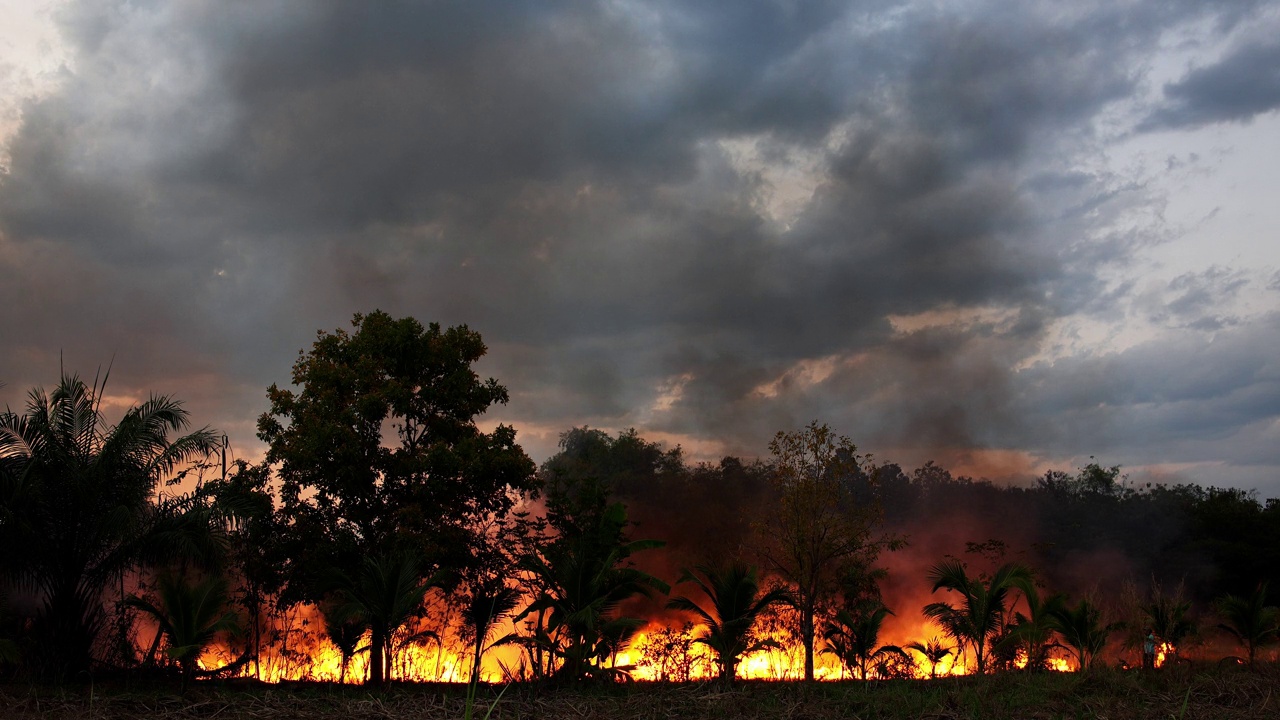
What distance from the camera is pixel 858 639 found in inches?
1000

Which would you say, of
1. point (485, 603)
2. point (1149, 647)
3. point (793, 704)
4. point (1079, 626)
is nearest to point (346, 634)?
point (485, 603)

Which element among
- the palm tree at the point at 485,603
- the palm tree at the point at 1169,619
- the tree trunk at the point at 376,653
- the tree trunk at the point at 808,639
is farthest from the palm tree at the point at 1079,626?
the tree trunk at the point at 376,653

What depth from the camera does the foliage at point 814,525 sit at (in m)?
26.9

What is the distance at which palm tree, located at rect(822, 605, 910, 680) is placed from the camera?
81.4 feet

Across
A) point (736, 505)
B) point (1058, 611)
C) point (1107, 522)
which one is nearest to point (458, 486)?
point (1058, 611)

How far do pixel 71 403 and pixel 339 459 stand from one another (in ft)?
18.9

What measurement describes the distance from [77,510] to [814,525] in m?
19.2

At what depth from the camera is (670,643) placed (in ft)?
82.9

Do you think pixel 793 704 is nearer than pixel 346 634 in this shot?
Yes

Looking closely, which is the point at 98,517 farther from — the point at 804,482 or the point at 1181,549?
the point at 1181,549

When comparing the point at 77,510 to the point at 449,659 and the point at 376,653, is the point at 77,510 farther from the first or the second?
the point at 449,659

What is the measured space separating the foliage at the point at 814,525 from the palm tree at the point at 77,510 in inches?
645

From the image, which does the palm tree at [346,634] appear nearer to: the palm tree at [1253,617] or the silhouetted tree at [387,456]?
the silhouetted tree at [387,456]

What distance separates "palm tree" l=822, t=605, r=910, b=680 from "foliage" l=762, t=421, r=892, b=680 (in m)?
0.93
